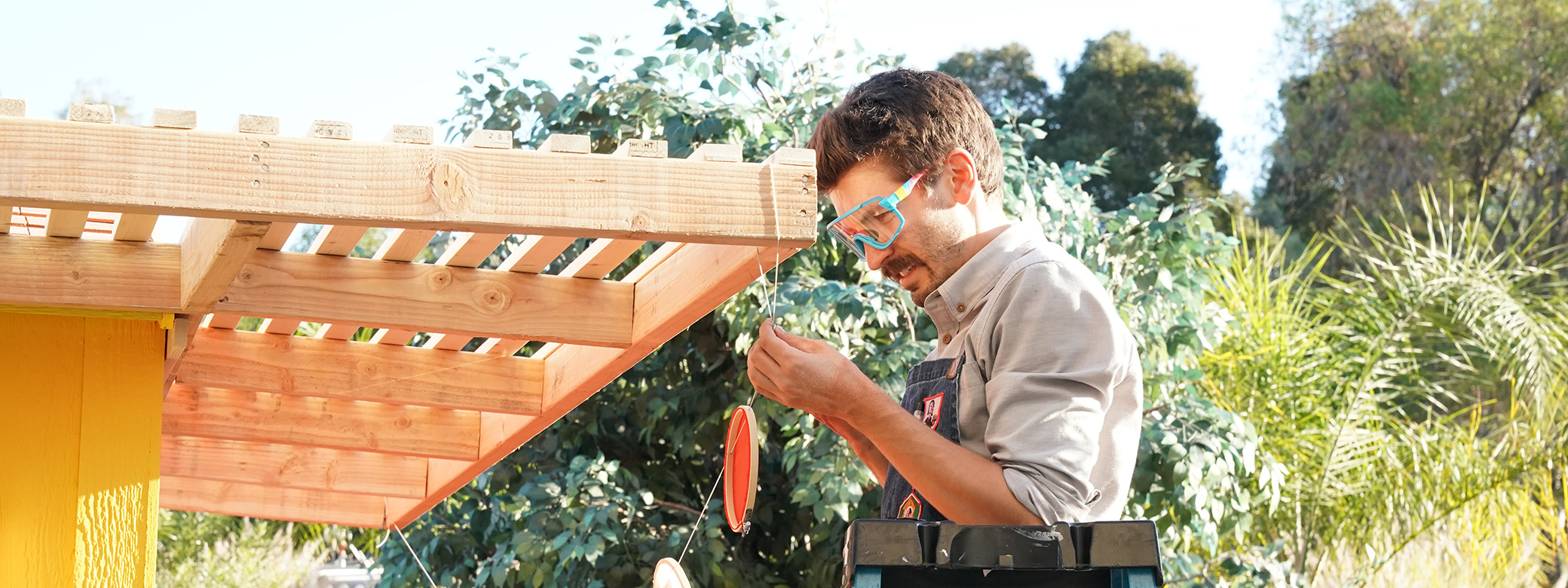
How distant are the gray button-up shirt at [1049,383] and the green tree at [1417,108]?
1634 cm

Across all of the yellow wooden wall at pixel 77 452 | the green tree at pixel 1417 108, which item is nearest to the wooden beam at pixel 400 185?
the yellow wooden wall at pixel 77 452

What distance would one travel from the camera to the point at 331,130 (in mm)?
1631

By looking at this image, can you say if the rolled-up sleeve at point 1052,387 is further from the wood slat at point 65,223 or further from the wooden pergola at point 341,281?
the wood slat at point 65,223

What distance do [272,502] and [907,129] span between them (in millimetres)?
3440

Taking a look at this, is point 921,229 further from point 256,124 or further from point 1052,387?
point 256,124

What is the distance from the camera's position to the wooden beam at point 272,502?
173 inches

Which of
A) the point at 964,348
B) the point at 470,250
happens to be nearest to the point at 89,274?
the point at 470,250

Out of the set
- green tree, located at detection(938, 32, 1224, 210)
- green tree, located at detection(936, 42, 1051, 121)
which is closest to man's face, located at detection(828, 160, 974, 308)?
green tree, located at detection(938, 32, 1224, 210)

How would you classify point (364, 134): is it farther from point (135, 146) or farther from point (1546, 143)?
point (1546, 143)


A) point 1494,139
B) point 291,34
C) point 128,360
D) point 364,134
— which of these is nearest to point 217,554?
point 128,360

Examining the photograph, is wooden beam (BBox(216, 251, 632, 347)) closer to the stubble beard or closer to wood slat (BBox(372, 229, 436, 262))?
wood slat (BBox(372, 229, 436, 262))

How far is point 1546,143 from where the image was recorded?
17.0 meters

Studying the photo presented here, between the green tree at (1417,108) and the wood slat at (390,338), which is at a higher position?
the green tree at (1417,108)

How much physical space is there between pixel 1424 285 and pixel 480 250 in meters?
6.39
